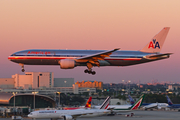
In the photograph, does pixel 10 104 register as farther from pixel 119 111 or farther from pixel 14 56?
pixel 14 56

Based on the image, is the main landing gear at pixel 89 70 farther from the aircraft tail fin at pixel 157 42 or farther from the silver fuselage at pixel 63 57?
the aircraft tail fin at pixel 157 42

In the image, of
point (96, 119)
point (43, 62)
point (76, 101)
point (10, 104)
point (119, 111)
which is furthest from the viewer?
→ point (76, 101)

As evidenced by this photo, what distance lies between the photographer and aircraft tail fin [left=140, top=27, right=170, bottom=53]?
7475cm

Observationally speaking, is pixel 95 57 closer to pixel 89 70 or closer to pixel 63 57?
pixel 89 70

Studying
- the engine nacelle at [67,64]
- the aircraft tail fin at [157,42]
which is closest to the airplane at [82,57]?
the engine nacelle at [67,64]

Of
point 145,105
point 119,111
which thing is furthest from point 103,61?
point 145,105

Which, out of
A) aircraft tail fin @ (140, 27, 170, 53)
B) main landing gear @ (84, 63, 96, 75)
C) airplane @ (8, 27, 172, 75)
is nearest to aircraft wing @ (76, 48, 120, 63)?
airplane @ (8, 27, 172, 75)

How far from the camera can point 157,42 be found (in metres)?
76.9

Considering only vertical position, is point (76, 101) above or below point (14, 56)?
below

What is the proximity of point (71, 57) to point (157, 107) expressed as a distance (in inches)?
2658

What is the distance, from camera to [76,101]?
553ft

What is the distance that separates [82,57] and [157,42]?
2254cm

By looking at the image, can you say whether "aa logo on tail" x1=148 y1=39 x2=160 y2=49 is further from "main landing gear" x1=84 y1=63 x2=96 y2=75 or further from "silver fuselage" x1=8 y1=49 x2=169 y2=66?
"main landing gear" x1=84 y1=63 x2=96 y2=75

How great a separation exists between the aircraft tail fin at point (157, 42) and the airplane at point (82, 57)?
3.35 m
